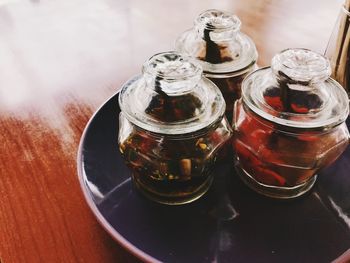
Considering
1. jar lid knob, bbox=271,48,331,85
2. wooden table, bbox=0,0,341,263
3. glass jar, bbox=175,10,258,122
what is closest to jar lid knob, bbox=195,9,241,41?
glass jar, bbox=175,10,258,122

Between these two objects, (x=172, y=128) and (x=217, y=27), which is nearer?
(x=172, y=128)

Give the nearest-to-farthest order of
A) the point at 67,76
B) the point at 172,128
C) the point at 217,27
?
the point at 172,128
the point at 217,27
the point at 67,76

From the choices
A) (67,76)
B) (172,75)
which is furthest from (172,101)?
(67,76)

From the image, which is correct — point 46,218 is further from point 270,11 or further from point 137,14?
point 270,11

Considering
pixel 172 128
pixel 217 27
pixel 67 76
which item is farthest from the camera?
pixel 67 76

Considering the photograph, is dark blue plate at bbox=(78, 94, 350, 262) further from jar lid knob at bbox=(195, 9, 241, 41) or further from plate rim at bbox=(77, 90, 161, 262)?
jar lid knob at bbox=(195, 9, 241, 41)

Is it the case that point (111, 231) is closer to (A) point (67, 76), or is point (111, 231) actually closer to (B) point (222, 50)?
(B) point (222, 50)

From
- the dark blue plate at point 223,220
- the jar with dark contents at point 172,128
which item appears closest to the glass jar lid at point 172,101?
the jar with dark contents at point 172,128
